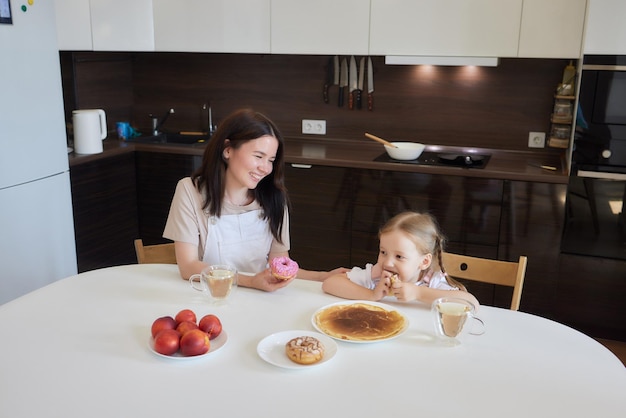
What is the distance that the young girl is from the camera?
5.23 feet

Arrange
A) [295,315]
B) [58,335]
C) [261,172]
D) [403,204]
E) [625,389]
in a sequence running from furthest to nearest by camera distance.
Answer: [403,204], [261,172], [295,315], [58,335], [625,389]

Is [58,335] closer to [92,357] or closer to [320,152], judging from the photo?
[92,357]

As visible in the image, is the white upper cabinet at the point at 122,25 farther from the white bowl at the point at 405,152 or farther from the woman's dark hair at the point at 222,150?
the woman's dark hair at the point at 222,150

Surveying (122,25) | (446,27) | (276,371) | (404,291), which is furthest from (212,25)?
(276,371)

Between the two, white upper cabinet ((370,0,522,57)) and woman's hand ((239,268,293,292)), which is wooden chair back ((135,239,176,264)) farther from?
white upper cabinet ((370,0,522,57))

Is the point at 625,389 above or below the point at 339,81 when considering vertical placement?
below

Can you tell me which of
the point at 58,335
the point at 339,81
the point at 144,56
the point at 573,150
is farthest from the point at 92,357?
the point at 144,56

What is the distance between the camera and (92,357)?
4.31ft

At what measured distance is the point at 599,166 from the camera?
2.72m

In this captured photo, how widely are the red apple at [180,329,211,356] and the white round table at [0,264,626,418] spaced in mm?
19

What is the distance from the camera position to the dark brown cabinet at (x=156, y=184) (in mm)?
3398

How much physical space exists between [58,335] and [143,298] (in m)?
0.25

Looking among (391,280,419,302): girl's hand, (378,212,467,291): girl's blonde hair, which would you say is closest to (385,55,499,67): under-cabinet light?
(378,212,467,291): girl's blonde hair

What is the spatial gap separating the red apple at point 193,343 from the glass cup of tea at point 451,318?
50 centimetres
